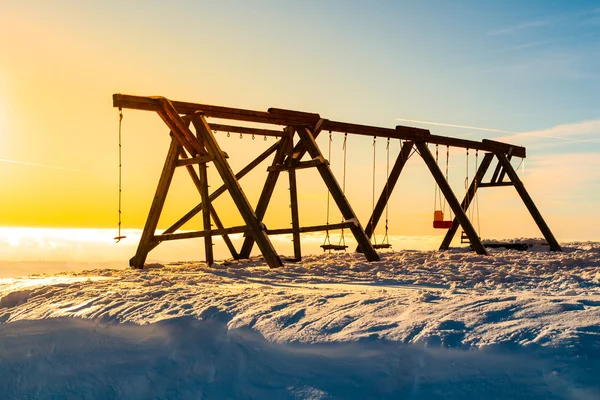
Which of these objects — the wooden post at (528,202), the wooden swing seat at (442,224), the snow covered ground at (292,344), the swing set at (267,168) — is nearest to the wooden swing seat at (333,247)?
the swing set at (267,168)

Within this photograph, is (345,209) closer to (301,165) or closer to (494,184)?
(301,165)

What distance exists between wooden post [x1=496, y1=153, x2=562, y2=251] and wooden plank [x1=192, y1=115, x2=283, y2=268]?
7.91m

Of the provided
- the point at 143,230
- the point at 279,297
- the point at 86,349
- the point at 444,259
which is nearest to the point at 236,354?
the point at 279,297

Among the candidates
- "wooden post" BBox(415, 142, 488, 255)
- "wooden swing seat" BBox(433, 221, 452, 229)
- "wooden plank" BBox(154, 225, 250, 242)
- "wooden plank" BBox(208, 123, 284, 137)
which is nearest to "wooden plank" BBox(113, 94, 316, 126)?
"wooden plank" BBox(208, 123, 284, 137)

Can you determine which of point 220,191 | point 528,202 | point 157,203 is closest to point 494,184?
point 528,202

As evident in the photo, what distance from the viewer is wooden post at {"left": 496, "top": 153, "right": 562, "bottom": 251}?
47.9ft

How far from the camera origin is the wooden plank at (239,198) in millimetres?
8945

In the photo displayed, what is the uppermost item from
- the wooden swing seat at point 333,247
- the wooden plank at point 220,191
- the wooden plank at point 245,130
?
→ the wooden plank at point 245,130

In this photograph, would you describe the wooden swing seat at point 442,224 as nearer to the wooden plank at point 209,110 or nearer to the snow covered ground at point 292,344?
the wooden plank at point 209,110

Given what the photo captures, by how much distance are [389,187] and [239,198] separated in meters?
4.61

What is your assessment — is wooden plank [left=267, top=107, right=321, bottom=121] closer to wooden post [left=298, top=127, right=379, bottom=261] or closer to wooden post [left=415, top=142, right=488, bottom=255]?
wooden post [left=298, top=127, right=379, bottom=261]

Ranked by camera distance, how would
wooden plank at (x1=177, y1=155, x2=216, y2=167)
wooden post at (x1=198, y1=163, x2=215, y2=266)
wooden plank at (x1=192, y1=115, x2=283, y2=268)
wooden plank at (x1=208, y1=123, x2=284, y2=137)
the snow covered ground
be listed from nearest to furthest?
the snow covered ground, wooden plank at (x1=192, y1=115, x2=283, y2=268), wooden plank at (x1=177, y1=155, x2=216, y2=167), wooden post at (x1=198, y1=163, x2=215, y2=266), wooden plank at (x1=208, y1=123, x2=284, y2=137)

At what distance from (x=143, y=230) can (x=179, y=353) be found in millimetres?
5601

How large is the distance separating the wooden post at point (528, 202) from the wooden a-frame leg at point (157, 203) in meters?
8.37
